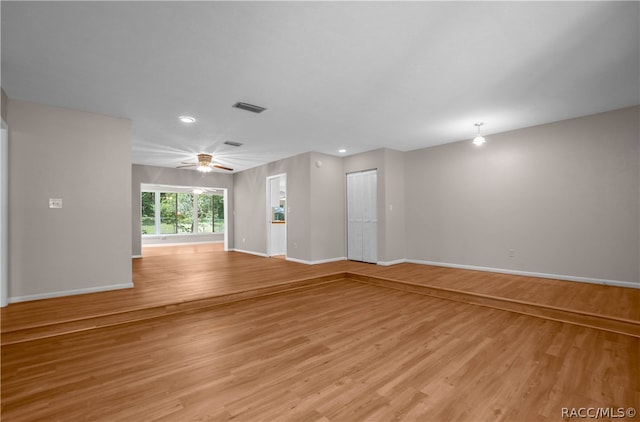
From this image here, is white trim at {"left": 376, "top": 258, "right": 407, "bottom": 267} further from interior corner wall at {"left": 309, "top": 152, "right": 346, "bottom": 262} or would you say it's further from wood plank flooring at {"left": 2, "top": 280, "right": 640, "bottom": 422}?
wood plank flooring at {"left": 2, "top": 280, "right": 640, "bottom": 422}

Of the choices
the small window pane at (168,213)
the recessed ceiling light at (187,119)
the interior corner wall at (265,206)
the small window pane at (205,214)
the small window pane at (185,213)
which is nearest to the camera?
the recessed ceiling light at (187,119)

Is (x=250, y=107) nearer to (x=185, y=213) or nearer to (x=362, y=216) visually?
(x=362, y=216)

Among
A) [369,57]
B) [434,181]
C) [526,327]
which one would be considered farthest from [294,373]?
[434,181]

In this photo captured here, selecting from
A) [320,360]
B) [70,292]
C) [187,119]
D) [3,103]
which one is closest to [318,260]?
[187,119]

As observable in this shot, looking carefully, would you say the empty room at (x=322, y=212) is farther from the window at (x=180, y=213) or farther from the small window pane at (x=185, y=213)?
the small window pane at (x=185, y=213)

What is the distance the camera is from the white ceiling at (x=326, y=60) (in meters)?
2.13

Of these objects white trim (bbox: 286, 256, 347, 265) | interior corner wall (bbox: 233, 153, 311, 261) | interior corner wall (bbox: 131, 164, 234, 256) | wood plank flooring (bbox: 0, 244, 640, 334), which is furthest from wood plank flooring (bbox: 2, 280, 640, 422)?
interior corner wall (bbox: 131, 164, 234, 256)

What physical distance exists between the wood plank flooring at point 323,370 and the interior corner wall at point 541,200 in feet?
6.43

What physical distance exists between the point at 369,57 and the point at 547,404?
9.84 ft

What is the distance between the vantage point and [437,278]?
484 cm

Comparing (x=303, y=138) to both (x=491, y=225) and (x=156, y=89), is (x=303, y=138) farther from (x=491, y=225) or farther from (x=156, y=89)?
(x=491, y=225)

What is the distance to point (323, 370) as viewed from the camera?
7.18 feet

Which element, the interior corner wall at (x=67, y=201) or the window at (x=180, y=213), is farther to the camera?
the window at (x=180, y=213)

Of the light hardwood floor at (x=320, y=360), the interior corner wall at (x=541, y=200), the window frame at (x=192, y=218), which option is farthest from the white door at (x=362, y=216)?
the window frame at (x=192, y=218)
